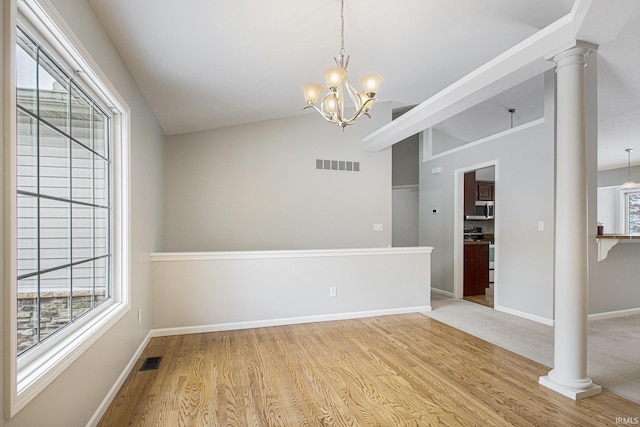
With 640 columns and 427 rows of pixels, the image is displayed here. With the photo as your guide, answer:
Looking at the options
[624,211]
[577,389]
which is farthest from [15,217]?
[624,211]

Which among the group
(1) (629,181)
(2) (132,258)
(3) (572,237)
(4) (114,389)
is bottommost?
(4) (114,389)

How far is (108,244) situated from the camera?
238 cm

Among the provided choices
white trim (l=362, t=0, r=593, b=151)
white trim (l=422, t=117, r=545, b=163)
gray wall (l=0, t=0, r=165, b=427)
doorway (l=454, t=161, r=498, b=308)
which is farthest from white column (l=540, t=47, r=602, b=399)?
gray wall (l=0, t=0, r=165, b=427)

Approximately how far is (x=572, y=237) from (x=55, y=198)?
3.29 meters

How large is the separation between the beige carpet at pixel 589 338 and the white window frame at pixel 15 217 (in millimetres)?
3519

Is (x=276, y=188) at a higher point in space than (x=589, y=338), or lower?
higher

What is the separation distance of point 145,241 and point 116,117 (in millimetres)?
1247

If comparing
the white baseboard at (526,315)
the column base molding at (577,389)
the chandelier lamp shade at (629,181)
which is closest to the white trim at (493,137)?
the white baseboard at (526,315)

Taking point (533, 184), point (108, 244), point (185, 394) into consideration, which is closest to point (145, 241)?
point (108, 244)

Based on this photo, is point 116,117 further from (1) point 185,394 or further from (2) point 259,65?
(1) point 185,394

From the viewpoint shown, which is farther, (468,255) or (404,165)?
(404,165)

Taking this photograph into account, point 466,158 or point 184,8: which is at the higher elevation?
point 184,8

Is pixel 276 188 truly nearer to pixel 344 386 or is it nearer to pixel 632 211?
pixel 344 386

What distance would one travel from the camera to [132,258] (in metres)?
2.65
